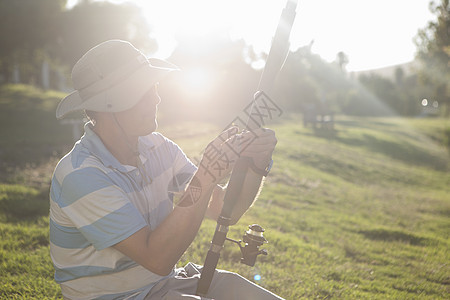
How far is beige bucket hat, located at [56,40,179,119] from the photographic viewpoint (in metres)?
2.38

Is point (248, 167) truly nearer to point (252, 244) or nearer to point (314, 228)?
point (252, 244)

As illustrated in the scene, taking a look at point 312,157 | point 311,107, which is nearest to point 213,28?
point 311,107

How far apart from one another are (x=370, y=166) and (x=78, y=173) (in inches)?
711

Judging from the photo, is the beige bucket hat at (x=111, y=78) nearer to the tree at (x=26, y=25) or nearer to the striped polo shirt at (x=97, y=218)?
the striped polo shirt at (x=97, y=218)

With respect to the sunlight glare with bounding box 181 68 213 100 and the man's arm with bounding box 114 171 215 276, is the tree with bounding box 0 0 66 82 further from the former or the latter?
the man's arm with bounding box 114 171 215 276

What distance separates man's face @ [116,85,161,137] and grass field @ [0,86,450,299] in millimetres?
2744

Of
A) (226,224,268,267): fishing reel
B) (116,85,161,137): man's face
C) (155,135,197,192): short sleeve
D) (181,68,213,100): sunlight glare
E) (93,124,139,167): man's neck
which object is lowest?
(226,224,268,267): fishing reel

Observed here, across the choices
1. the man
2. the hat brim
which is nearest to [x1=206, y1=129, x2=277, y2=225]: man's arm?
the man

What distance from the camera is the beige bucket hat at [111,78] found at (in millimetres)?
2385

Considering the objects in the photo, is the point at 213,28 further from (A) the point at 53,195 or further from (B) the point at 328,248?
(A) the point at 53,195

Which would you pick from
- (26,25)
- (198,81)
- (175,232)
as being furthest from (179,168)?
(198,81)

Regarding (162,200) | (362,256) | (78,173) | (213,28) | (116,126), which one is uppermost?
(213,28)

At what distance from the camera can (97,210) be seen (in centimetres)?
217

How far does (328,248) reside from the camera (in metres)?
6.87
